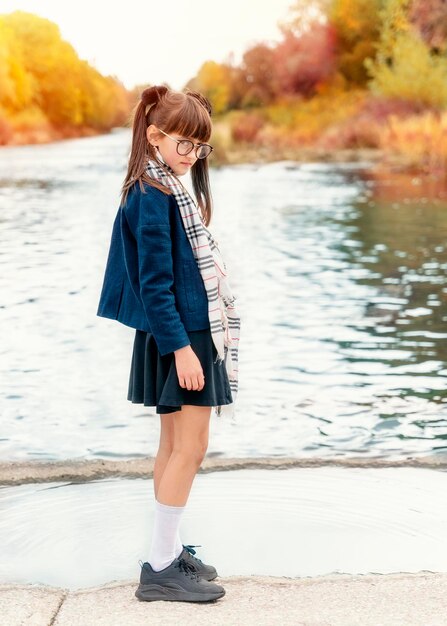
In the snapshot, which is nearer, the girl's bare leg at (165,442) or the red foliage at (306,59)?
the girl's bare leg at (165,442)

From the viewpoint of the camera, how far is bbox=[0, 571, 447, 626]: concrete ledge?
117 inches

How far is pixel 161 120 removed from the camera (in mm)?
3254

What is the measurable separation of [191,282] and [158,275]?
0.12m

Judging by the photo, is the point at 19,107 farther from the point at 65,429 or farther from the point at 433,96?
the point at 65,429

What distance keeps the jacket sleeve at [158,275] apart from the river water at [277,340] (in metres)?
2.13

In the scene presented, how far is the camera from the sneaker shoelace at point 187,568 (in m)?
3.25

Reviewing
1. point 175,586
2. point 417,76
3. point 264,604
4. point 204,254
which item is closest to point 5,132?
point 417,76

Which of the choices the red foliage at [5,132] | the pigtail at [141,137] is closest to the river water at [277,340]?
the pigtail at [141,137]

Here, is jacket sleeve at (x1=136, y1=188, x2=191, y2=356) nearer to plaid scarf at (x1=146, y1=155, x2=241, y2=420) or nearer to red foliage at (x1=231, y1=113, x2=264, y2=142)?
plaid scarf at (x1=146, y1=155, x2=241, y2=420)

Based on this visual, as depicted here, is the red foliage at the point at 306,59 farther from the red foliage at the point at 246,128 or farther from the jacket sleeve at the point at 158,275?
the jacket sleeve at the point at 158,275

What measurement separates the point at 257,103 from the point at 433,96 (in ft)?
52.4

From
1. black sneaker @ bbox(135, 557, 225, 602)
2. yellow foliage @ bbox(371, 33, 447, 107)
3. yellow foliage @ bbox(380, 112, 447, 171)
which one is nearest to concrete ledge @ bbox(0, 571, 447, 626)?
black sneaker @ bbox(135, 557, 225, 602)

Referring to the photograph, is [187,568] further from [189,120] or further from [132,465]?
[132,465]

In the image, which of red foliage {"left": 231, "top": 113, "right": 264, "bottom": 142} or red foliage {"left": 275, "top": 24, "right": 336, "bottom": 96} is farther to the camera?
red foliage {"left": 275, "top": 24, "right": 336, "bottom": 96}
